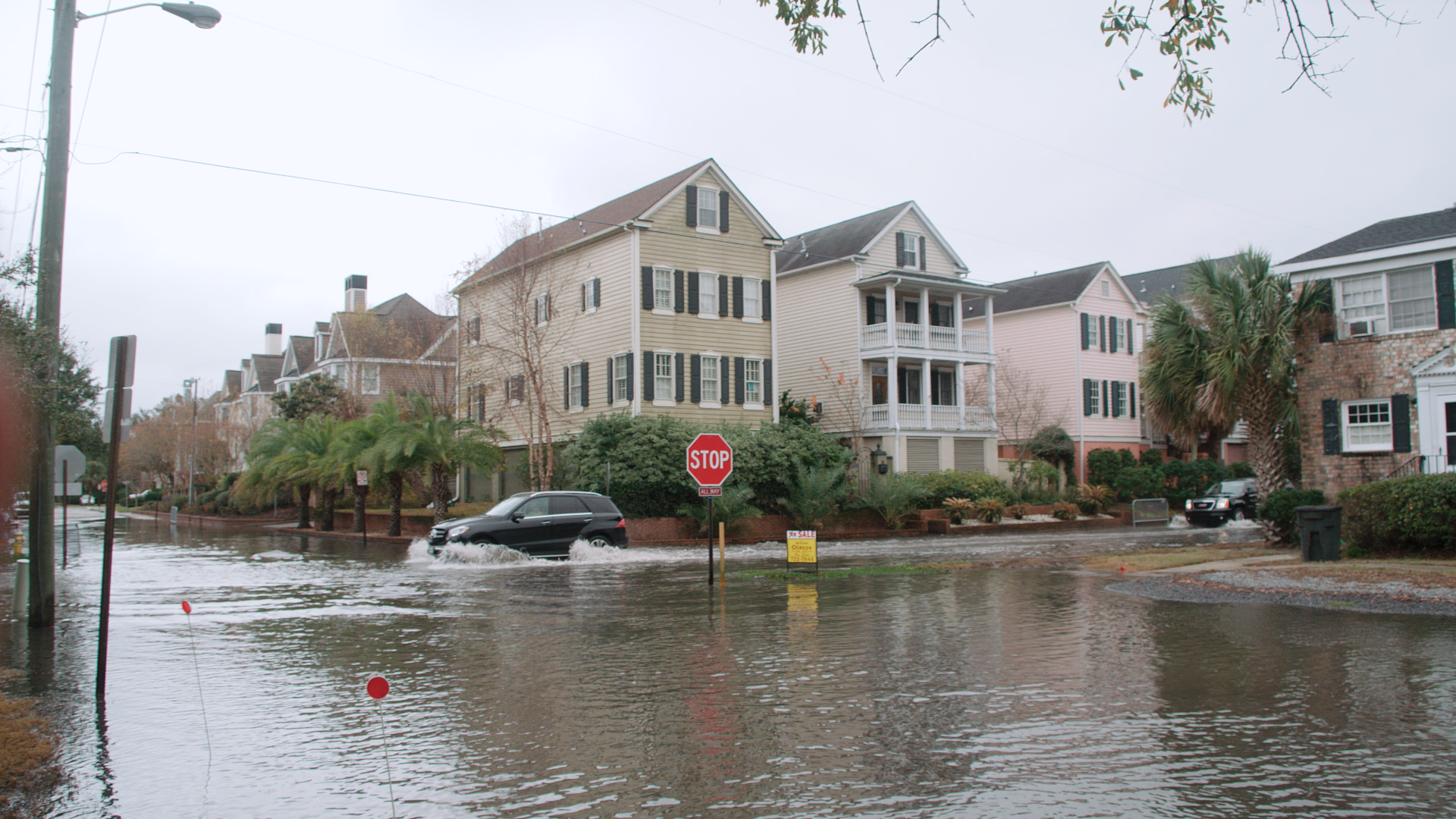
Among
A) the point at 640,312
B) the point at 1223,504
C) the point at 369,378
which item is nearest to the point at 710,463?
the point at 640,312

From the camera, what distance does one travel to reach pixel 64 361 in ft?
47.0

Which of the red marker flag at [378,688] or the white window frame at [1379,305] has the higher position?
the white window frame at [1379,305]

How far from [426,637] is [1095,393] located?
4108 centimetres

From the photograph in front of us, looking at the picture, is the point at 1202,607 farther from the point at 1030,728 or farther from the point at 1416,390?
the point at 1416,390

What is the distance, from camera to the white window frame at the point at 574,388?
38.1 m

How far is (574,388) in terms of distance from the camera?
38438 mm

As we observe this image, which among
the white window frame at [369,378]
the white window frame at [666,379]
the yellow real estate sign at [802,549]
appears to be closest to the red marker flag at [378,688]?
the yellow real estate sign at [802,549]

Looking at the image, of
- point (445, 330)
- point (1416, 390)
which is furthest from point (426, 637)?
point (445, 330)

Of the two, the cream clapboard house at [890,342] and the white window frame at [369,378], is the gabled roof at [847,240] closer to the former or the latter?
the cream clapboard house at [890,342]

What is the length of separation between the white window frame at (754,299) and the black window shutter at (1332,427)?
18.9 meters

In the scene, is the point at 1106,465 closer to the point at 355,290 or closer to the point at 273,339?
the point at 355,290

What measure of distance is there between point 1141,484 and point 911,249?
46.3ft

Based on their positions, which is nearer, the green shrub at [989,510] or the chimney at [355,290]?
the green shrub at [989,510]

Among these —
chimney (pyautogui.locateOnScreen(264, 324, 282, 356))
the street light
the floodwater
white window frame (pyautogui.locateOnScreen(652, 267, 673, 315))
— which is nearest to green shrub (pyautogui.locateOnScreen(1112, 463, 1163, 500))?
white window frame (pyautogui.locateOnScreen(652, 267, 673, 315))
